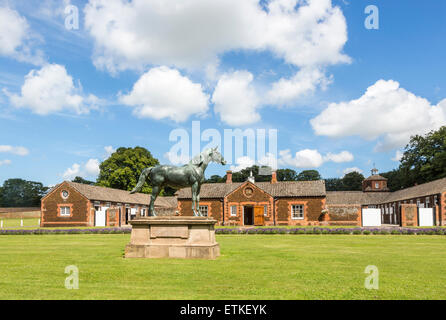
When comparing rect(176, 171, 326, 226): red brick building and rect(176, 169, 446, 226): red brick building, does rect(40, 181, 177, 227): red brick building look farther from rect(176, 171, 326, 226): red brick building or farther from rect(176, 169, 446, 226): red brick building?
rect(176, 169, 446, 226): red brick building

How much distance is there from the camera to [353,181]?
112 m

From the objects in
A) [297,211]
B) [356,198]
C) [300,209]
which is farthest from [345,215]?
[356,198]

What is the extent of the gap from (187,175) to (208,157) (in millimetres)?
962

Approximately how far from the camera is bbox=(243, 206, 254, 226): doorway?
46.0 m

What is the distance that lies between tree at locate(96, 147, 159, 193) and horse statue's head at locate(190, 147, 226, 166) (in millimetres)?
51274

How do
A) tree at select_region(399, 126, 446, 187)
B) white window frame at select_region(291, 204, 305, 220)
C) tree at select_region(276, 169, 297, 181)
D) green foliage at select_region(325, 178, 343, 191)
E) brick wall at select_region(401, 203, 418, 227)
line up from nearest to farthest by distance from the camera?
brick wall at select_region(401, 203, 418, 227), white window frame at select_region(291, 204, 305, 220), tree at select_region(399, 126, 446, 187), tree at select_region(276, 169, 297, 181), green foliage at select_region(325, 178, 343, 191)

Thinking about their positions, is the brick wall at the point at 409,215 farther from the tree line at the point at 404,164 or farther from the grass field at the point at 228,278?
the grass field at the point at 228,278

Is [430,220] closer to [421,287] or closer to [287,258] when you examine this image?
[287,258]

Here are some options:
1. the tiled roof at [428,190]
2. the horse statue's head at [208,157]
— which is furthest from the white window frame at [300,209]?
A: the horse statue's head at [208,157]

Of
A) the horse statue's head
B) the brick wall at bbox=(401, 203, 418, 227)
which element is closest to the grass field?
the horse statue's head

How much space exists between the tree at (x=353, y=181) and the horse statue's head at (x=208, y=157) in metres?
104
